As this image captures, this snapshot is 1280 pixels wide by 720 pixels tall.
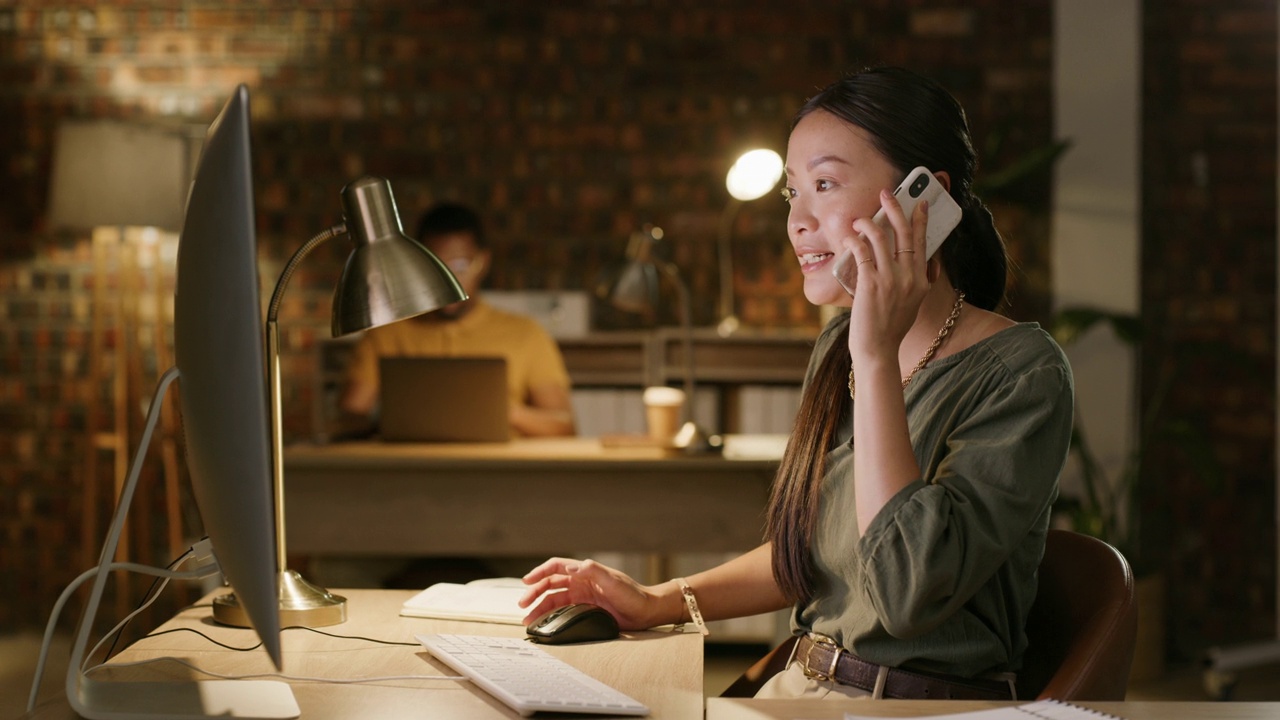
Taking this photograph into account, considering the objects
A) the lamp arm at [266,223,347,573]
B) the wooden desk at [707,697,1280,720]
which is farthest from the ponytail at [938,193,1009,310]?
the lamp arm at [266,223,347,573]

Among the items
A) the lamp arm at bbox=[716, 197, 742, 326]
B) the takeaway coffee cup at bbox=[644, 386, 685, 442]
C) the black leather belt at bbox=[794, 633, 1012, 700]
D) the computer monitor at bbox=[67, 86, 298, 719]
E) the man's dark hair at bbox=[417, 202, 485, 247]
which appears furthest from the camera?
the lamp arm at bbox=[716, 197, 742, 326]

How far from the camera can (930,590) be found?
1139 mm

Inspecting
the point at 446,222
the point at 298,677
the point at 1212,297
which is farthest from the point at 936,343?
the point at 1212,297

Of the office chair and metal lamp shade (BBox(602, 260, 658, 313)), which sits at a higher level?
metal lamp shade (BBox(602, 260, 658, 313))

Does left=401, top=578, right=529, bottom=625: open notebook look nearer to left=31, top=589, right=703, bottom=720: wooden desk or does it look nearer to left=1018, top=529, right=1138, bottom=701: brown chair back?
left=31, top=589, right=703, bottom=720: wooden desk

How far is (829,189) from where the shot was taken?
135 centimetres

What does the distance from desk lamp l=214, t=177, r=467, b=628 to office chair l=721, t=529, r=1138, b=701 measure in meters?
0.53

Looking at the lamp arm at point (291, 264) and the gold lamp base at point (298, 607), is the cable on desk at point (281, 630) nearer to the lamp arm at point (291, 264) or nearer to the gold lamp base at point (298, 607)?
the gold lamp base at point (298, 607)

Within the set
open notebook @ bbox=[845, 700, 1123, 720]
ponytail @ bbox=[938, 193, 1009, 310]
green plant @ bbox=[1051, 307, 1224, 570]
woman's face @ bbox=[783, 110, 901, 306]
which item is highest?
woman's face @ bbox=[783, 110, 901, 306]

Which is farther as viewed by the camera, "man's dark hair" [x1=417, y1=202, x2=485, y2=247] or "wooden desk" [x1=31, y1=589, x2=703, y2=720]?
"man's dark hair" [x1=417, y1=202, x2=485, y2=247]

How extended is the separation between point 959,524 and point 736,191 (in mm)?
2879

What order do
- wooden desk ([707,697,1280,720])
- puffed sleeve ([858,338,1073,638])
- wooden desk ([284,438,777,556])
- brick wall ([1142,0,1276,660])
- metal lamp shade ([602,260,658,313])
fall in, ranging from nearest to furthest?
1. wooden desk ([707,697,1280,720])
2. puffed sleeve ([858,338,1073,638])
3. wooden desk ([284,438,777,556])
4. metal lamp shade ([602,260,658,313])
5. brick wall ([1142,0,1276,660])

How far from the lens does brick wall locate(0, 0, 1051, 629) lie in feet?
14.9

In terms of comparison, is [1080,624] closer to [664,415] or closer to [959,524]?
[959,524]
